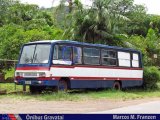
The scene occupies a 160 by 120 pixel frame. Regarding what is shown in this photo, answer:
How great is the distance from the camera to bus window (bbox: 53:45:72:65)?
1977 cm

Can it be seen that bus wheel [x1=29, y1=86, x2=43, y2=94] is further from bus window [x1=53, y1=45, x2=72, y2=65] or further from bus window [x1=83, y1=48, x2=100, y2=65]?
bus window [x1=83, y1=48, x2=100, y2=65]

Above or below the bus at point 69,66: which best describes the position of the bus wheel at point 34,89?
below

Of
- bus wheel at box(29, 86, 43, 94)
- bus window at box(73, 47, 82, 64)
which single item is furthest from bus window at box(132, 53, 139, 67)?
bus wheel at box(29, 86, 43, 94)

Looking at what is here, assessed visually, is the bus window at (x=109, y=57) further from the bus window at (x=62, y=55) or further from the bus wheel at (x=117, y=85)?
the bus window at (x=62, y=55)

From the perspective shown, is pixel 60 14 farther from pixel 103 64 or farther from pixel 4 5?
pixel 4 5

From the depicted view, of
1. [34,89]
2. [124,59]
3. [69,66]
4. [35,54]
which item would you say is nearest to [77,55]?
[69,66]

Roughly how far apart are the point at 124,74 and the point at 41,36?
32.4ft

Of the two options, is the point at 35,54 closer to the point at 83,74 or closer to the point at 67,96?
the point at 67,96

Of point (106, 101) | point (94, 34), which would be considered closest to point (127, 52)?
point (94, 34)

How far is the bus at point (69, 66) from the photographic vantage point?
19469 mm

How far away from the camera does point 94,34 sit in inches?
1211

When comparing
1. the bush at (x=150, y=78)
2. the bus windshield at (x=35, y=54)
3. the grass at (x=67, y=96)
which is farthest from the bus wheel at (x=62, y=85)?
the bush at (x=150, y=78)

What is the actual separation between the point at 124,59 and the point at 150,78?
2.55 meters

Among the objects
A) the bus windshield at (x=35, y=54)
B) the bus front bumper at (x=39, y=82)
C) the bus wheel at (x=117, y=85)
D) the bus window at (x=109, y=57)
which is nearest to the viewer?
the bus front bumper at (x=39, y=82)
